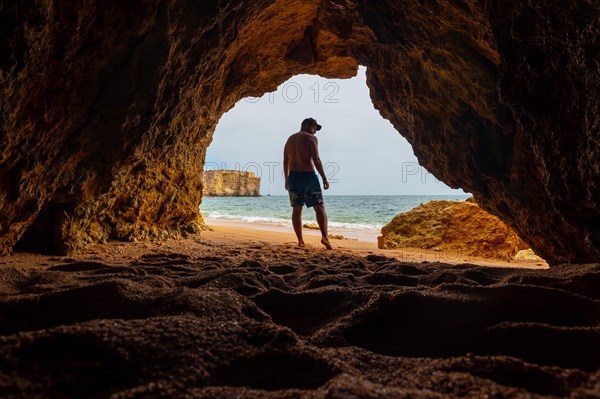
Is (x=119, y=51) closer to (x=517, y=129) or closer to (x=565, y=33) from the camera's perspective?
(x=565, y=33)

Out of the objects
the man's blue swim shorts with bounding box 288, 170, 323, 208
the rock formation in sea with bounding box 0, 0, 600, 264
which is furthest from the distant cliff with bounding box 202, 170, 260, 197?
the rock formation in sea with bounding box 0, 0, 600, 264

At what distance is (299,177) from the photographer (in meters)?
5.88

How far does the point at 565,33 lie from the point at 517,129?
93 cm

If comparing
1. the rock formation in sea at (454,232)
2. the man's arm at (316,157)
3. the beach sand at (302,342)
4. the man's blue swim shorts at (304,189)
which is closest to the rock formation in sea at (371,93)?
the beach sand at (302,342)

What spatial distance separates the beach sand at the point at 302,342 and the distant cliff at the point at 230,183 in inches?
1961

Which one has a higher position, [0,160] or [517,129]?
[517,129]

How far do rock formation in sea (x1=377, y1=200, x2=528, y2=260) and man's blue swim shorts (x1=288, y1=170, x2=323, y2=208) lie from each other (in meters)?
1.87

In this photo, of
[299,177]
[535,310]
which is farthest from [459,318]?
[299,177]

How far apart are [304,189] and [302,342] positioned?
4700 mm

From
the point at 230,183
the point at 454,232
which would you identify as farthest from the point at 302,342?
the point at 230,183

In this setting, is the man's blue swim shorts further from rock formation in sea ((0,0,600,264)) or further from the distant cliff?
the distant cliff

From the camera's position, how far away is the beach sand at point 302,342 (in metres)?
0.84

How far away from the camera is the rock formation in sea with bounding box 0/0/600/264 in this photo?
2057mm

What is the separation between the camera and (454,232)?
6227 millimetres
